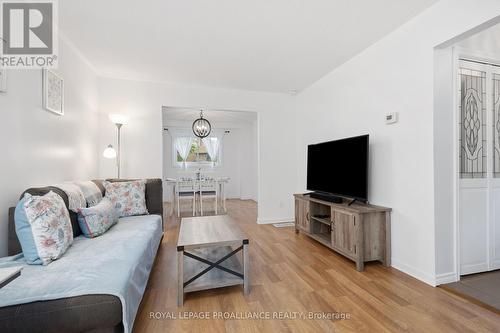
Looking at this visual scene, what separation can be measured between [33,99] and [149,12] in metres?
1.32

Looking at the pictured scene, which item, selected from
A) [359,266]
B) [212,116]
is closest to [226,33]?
[359,266]

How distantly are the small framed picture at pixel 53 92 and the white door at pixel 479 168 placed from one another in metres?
3.99

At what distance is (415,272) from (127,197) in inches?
130

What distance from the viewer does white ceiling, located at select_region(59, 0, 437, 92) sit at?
2062 millimetres

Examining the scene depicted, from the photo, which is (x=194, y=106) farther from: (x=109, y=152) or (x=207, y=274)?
(x=207, y=274)

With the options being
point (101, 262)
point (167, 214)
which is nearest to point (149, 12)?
point (101, 262)

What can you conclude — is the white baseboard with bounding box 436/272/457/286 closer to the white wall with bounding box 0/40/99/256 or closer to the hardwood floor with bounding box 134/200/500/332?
the hardwood floor with bounding box 134/200/500/332

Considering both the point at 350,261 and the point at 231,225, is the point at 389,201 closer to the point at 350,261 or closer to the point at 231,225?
the point at 350,261

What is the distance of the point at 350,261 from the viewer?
8.50ft

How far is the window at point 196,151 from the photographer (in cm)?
720

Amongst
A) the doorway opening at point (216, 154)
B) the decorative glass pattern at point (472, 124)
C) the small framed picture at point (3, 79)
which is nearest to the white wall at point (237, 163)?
the doorway opening at point (216, 154)
